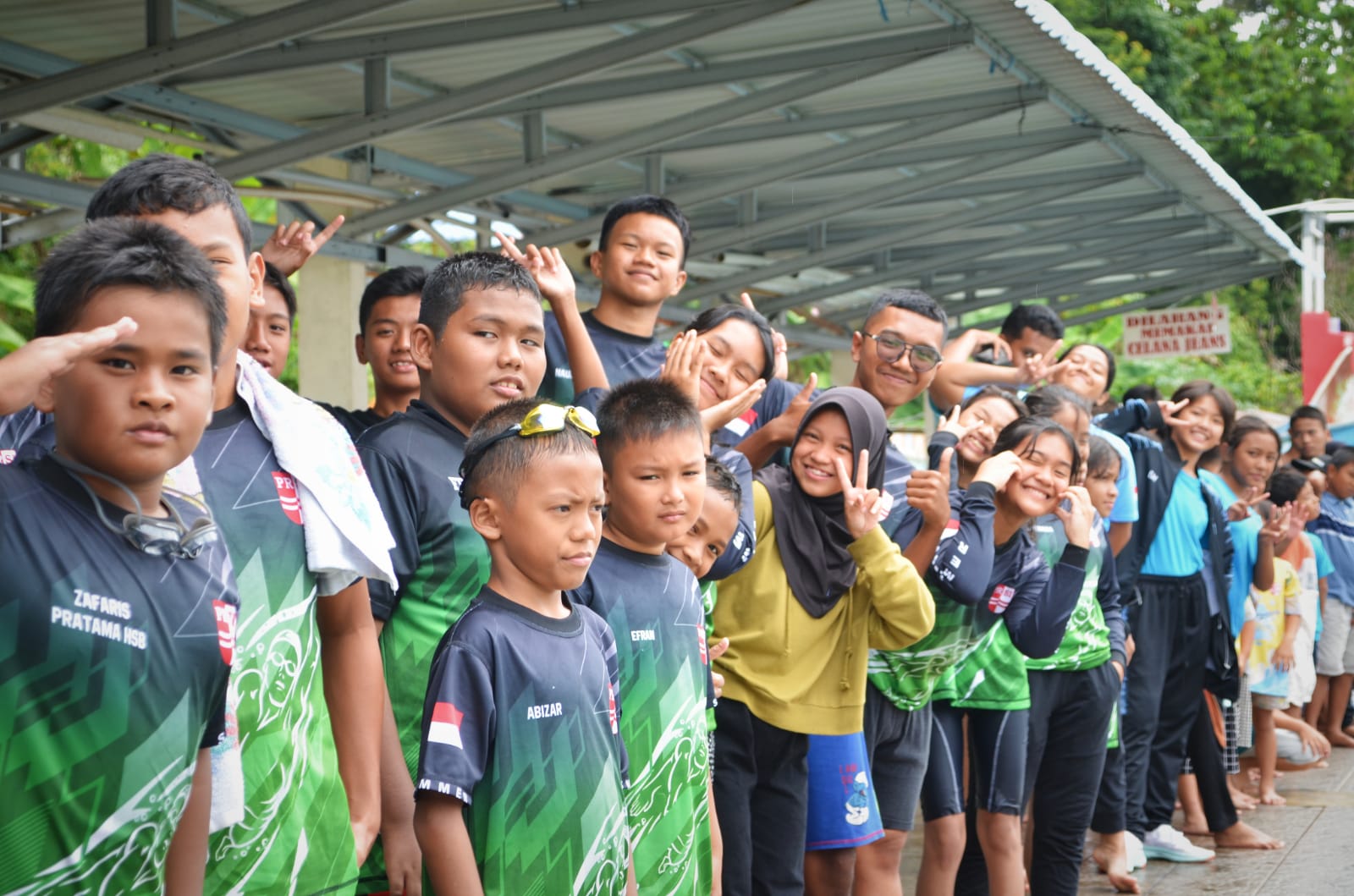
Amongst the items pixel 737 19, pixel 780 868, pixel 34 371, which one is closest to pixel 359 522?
pixel 34 371

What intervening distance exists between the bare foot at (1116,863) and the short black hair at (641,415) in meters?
3.87

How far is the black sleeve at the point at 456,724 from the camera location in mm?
2596

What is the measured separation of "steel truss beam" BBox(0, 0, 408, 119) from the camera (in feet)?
17.3

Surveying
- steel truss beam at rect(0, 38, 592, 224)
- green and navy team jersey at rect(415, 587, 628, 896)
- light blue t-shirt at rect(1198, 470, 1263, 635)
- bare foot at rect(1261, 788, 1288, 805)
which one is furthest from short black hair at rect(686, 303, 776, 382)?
bare foot at rect(1261, 788, 1288, 805)

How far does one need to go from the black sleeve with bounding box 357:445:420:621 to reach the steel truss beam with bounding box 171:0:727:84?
307 cm

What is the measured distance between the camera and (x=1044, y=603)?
5008 mm

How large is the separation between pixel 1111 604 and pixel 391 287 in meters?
3.38

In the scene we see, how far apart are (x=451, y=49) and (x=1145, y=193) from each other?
5.30 metres

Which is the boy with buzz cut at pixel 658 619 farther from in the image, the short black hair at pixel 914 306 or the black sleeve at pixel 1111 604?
the black sleeve at pixel 1111 604

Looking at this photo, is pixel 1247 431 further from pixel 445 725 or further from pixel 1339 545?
pixel 445 725

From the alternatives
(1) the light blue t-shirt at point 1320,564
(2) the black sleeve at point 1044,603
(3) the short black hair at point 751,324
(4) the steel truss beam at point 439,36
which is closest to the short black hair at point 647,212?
(3) the short black hair at point 751,324

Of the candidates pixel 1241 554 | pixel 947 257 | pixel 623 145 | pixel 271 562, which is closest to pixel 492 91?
pixel 623 145

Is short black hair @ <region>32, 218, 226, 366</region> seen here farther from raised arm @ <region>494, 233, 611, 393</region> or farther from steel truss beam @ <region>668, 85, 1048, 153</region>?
steel truss beam @ <region>668, 85, 1048, 153</region>

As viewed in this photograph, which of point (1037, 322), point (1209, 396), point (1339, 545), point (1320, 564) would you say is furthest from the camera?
point (1339, 545)
